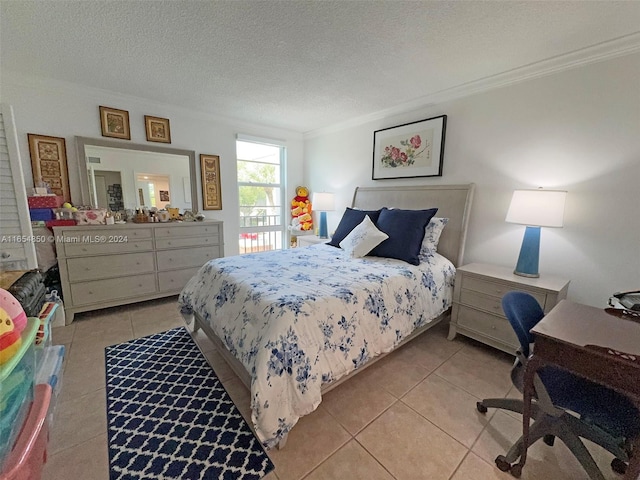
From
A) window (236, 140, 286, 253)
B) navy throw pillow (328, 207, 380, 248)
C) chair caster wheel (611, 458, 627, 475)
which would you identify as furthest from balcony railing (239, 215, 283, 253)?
chair caster wheel (611, 458, 627, 475)

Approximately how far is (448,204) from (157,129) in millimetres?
3509

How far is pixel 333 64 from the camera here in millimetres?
2143

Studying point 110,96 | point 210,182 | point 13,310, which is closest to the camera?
point 13,310

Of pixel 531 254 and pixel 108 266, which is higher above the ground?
pixel 531 254

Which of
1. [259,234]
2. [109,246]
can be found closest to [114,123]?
[109,246]

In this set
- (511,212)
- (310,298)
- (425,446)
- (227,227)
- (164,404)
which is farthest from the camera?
(227,227)

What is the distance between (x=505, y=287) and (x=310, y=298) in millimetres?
1594

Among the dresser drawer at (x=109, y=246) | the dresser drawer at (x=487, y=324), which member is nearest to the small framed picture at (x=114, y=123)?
the dresser drawer at (x=109, y=246)

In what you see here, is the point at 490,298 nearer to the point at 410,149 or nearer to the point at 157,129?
the point at 410,149

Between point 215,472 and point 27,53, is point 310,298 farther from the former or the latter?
point 27,53

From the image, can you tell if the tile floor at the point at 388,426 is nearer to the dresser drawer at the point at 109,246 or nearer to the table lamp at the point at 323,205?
the dresser drawer at the point at 109,246

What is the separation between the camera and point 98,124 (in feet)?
9.30

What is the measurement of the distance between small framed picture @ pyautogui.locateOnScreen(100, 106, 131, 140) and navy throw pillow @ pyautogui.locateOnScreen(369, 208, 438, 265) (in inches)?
122

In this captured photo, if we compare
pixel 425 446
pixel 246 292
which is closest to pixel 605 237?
pixel 425 446
